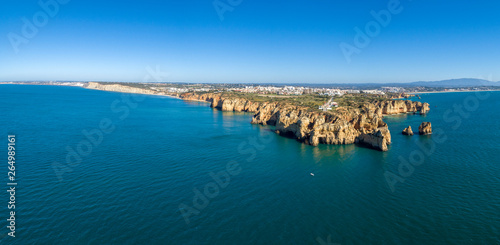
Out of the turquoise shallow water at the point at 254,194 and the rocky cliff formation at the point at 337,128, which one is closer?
the turquoise shallow water at the point at 254,194

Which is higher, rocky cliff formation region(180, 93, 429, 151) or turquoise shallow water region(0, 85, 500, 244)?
rocky cliff formation region(180, 93, 429, 151)

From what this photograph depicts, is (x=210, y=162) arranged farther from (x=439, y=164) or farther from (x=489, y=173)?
(x=489, y=173)

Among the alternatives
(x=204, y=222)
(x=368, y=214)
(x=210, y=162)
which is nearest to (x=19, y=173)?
(x=210, y=162)

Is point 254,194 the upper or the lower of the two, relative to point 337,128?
lower

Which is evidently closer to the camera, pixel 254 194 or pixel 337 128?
pixel 254 194

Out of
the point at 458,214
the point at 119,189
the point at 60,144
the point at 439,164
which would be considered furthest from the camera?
the point at 60,144

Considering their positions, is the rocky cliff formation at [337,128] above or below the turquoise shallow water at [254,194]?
above

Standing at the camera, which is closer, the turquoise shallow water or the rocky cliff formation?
the turquoise shallow water

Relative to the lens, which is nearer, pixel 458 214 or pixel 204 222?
pixel 204 222
